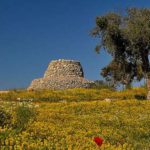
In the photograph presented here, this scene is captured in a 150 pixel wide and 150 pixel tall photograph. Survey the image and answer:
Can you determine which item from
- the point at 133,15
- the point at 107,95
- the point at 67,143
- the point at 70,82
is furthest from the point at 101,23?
the point at 67,143

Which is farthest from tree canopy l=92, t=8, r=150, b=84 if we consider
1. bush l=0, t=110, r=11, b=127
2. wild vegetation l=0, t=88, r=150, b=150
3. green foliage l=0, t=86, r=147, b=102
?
bush l=0, t=110, r=11, b=127

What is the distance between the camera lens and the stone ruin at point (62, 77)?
76.0m

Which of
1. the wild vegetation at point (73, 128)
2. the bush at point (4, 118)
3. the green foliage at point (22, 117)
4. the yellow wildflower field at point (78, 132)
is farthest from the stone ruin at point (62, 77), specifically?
the green foliage at point (22, 117)

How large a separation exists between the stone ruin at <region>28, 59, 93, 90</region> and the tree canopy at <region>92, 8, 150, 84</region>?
16.9m

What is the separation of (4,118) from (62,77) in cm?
5825

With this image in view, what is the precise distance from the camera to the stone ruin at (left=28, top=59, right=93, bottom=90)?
76000 mm

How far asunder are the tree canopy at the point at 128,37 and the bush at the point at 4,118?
124 ft

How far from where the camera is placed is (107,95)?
2247 inches

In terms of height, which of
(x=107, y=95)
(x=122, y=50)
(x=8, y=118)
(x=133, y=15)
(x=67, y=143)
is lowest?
(x=67, y=143)

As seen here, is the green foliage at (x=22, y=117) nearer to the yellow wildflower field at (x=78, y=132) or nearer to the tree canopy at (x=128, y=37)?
the yellow wildflower field at (x=78, y=132)

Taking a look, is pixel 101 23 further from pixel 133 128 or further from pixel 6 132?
pixel 6 132

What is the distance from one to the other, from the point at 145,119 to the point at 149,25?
30.7 metres

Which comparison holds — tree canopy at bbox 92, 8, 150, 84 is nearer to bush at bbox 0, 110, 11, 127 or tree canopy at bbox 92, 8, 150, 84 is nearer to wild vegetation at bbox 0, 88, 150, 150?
wild vegetation at bbox 0, 88, 150, 150

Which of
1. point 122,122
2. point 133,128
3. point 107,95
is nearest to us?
point 133,128
